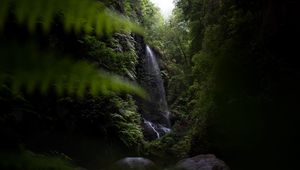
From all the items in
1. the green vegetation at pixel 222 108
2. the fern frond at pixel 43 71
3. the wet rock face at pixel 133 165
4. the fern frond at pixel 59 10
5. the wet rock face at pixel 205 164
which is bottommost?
the wet rock face at pixel 133 165

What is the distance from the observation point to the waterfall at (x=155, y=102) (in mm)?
17500

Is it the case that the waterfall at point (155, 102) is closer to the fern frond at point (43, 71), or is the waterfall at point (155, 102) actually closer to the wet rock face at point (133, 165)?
the wet rock face at point (133, 165)

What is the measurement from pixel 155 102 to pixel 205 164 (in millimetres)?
11974

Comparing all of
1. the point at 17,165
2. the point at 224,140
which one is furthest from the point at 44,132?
the point at 17,165

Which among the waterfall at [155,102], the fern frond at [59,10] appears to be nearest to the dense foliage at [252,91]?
the fern frond at [59,10]

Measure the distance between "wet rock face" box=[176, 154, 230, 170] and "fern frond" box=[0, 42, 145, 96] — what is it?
22.4 ft

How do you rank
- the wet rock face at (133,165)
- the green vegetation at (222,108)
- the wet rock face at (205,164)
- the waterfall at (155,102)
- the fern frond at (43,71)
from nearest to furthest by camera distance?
the fern frond at (43,71) < the wet rock face at (205,164) < the green vegetation at (222,108) < the wet rock face at (133,165) < the waterfall at (155,102)

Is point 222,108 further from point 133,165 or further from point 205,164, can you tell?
point 133,165

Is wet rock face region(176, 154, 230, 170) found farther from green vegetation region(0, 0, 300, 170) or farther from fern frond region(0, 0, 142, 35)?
fern frond region(0, 0, 142, 35)

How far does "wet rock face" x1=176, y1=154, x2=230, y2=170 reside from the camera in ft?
23.7

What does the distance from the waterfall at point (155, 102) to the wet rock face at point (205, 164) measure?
27.9ft

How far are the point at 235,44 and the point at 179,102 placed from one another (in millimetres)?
11904

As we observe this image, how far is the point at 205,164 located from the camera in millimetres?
7324

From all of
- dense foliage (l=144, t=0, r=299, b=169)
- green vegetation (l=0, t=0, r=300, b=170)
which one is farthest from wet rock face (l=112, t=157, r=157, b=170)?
dense foliage (l=144, t=0, r=299, b=169)
